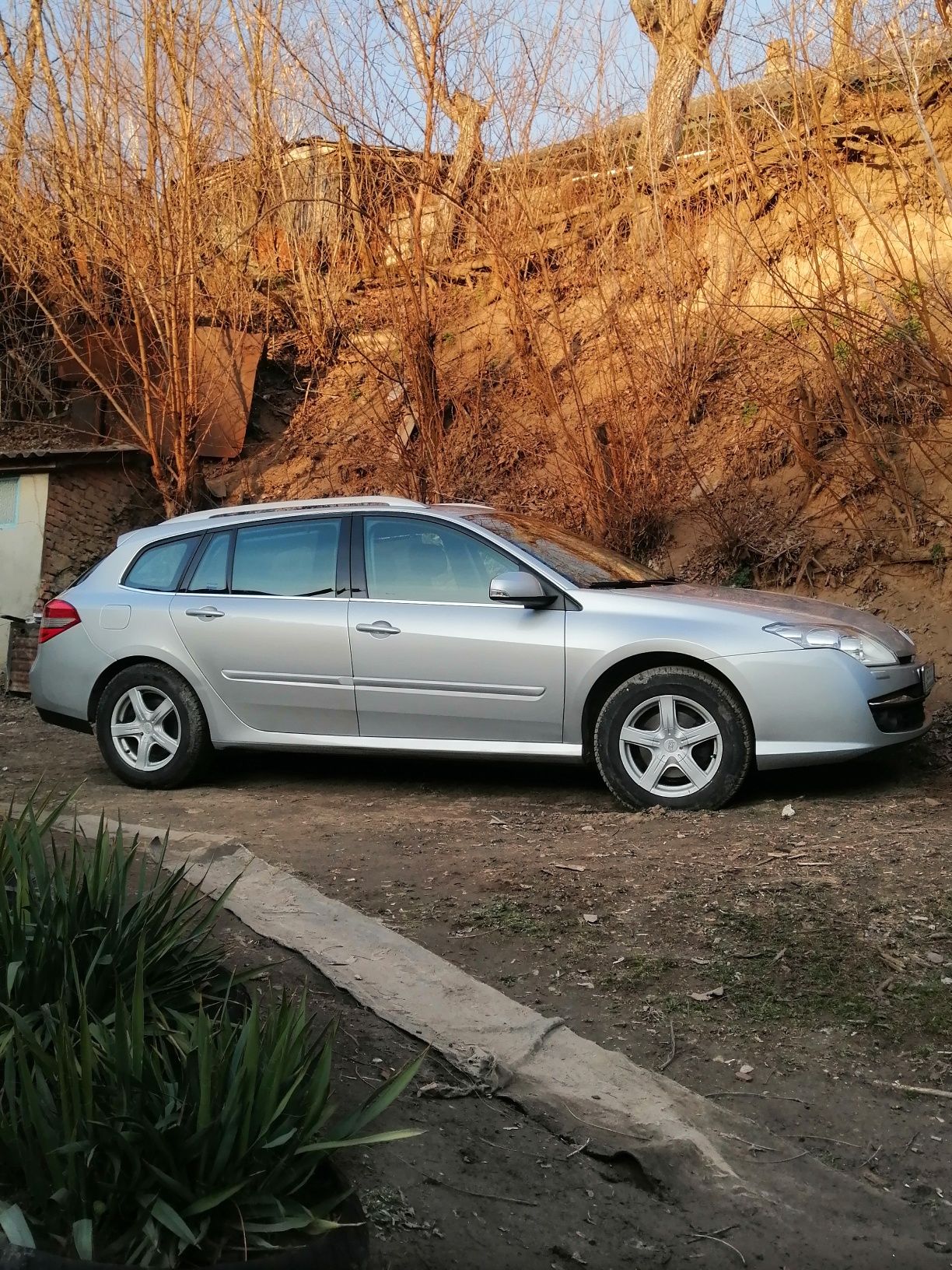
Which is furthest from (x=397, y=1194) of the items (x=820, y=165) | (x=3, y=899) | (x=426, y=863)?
(x=820, y=165)

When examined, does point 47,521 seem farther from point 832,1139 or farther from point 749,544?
point 832,1139

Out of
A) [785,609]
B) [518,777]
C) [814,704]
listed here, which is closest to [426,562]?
[518,777]

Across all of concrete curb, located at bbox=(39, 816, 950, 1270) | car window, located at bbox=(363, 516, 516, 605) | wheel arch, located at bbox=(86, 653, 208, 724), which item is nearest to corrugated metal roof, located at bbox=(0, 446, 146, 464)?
wheel arch, located at bbox=(86, 653, 208, 724)

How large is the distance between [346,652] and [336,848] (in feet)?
4.70

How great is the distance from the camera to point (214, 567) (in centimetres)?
730

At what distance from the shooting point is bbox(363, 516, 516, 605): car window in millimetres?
6676

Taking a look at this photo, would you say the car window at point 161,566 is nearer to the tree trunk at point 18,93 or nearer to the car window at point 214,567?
the car window at point 214,567

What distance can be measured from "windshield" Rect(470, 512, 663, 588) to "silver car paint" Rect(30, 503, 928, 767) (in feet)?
0.44

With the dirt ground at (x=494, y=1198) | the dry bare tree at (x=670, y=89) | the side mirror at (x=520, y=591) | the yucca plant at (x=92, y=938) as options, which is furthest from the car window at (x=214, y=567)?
the dry bare tree at (x=670, y=89)

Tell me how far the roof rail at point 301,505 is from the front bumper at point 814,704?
2.25m

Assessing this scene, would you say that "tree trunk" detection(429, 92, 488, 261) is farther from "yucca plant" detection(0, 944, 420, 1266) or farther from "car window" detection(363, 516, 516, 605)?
"yucca plant" detection(0, 944, 420, 1266)

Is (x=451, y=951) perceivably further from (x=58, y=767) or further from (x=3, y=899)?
(x=58, y=767)

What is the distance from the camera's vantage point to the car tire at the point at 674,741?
6.04 metres

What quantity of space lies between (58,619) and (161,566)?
2.49ft
